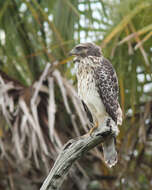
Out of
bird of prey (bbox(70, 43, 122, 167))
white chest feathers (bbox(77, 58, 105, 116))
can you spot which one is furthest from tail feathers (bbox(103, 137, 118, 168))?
white chest feathers (bbox(77, 58, 105, 116))

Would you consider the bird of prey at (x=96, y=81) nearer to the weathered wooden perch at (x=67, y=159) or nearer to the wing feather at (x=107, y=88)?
the wing feather at (x=107, y=88)

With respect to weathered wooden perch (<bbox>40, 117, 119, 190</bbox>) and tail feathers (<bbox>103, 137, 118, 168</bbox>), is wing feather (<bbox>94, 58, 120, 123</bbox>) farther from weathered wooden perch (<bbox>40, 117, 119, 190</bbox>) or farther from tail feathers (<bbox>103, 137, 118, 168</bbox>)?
weathered wooden perch (<bbox>40, 117, 119, 190</bbox>)

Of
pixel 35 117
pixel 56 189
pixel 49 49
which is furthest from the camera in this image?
pixel 49 49

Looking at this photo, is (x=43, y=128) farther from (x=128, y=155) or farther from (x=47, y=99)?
(x=128, y=155)

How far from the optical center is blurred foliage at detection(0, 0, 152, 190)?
4.18 metres

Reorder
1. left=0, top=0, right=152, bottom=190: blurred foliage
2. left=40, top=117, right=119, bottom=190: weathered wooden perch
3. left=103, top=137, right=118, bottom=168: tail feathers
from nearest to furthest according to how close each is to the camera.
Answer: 1. left=40, top=117, right=119, bottom=190: weathered wooden perch
2. left=103, top=137, right=118, bottom=168: tail feathers
3. left=0, top=0, right=152, bottom=190: blurred foliage

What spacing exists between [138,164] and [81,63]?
82.7 inches

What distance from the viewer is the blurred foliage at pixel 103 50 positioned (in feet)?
13.7

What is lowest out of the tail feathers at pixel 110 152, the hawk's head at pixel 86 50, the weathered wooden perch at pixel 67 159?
the tail feathers at pixel 110 152

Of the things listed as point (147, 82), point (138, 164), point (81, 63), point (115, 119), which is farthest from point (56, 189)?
point (138, 164)

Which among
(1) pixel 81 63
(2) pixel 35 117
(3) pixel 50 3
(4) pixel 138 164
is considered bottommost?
(4) pixel 138 164

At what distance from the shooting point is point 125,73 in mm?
4199

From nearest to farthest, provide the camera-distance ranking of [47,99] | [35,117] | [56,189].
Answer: [56,189]
[35,117]
[47,99]

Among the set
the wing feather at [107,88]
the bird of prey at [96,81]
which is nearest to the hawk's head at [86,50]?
the bird of prey at [96,81]
